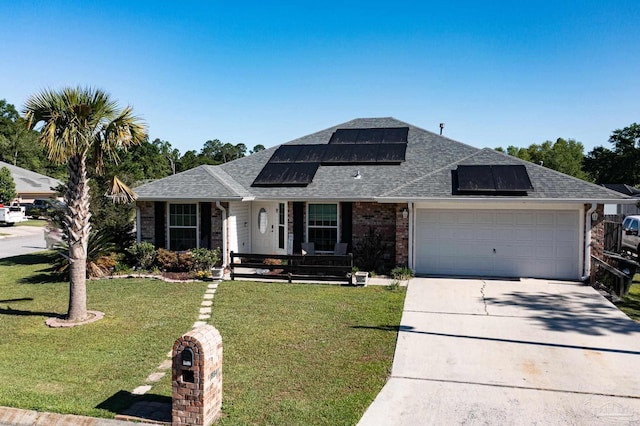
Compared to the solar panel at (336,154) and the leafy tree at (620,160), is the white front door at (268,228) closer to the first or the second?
the solar panel at (336,154)

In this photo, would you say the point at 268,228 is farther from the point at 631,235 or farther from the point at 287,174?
the point at 631,235

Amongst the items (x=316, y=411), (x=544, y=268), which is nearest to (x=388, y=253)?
(x=544, y=268)

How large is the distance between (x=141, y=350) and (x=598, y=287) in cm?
1207

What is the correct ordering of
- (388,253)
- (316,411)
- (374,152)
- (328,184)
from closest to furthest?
(316,411), (388,253), (328,184), (374,152)

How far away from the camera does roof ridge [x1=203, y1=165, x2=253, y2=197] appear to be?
53.4 feet

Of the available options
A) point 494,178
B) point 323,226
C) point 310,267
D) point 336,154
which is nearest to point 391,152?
point 336,154

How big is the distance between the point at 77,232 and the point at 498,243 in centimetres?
1174

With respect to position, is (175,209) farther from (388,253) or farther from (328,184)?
(388,253)

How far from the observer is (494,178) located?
14.8m

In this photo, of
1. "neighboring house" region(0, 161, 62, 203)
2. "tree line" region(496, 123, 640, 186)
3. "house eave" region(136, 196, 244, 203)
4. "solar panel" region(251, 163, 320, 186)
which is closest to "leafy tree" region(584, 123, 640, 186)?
"tree line" region(496, 123, 640, 186)

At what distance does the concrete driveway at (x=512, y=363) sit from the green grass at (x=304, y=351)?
354 mm

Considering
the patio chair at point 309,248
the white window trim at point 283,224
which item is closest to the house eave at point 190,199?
the white window trim at point 283,224

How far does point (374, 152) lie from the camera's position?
61.9ft

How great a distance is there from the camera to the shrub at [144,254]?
51.8 ft
